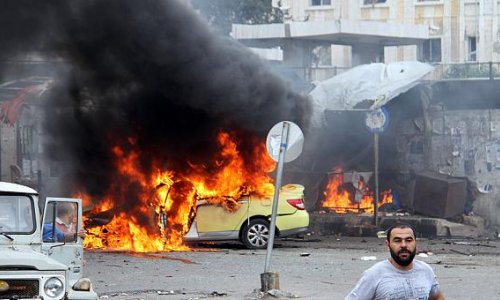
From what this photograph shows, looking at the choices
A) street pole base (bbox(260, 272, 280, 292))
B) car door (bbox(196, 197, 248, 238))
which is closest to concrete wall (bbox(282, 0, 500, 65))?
car door (bbox(196, 197, 248, 238))

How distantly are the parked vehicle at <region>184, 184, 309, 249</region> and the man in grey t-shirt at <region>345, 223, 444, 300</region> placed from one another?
14280 mm

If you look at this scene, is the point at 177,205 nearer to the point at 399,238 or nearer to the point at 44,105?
the point at 44,105

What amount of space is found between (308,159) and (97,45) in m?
7.77

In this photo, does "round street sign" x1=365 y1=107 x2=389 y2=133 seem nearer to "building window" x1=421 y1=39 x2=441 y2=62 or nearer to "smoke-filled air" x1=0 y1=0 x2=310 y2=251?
"smoke-filled air" x1=0 y1=0 x2=310 y2=251

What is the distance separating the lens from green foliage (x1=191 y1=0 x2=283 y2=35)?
41.5 metres

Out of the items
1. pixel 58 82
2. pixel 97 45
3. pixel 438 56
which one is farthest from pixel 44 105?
pixel 438 56

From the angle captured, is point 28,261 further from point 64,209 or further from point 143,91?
point 143,91

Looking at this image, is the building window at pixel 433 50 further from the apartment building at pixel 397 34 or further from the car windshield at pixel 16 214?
the car windshield at pixel 16 214

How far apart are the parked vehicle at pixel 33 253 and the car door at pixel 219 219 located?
863cm

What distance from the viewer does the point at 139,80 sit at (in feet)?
78.5

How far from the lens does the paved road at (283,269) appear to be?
1466 centimetres

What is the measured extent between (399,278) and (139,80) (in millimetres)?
17957

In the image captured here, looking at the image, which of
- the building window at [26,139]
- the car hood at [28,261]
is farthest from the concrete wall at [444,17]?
the car hood at [28,261]

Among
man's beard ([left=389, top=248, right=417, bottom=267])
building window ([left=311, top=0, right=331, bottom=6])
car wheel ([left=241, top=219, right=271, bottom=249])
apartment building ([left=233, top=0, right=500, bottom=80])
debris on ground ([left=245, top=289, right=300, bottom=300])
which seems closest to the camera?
man's beard ([left=389, top=248, right=417, bottom=267])
